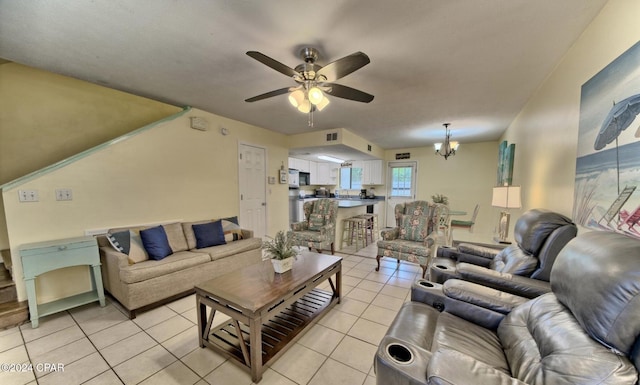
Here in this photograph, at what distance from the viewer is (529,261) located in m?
1.69

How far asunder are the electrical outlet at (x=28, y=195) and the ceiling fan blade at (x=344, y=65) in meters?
2.89

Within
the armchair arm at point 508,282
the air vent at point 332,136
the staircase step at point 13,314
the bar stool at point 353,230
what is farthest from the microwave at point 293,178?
the armchair arm at point 508,282

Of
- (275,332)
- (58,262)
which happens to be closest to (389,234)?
(275,332)

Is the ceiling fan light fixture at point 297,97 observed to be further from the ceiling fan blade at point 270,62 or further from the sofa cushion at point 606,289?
the sofa cushion at point 606,289

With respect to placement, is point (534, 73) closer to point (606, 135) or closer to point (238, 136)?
point (606, 135)

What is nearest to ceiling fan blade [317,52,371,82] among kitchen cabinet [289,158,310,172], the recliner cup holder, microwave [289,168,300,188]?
the recliner cup holder

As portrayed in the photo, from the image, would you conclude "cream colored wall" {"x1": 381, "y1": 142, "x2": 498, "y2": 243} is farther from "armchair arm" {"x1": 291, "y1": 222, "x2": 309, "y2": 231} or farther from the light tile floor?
the light tile floor

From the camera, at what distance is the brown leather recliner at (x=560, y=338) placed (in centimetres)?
74

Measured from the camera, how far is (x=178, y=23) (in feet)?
5.18

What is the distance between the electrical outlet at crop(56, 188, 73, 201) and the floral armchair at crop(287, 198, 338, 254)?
2.72 m

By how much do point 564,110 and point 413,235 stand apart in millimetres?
2155

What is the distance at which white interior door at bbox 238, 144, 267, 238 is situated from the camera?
13.6ft

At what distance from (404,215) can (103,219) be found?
3927 mm

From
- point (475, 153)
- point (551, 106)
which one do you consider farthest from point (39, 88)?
point (475, 153)
